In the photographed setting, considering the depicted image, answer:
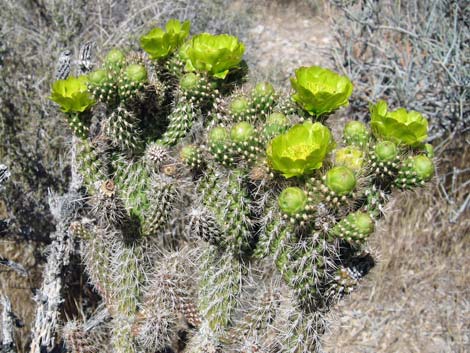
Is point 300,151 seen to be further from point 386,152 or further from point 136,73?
point 136,73

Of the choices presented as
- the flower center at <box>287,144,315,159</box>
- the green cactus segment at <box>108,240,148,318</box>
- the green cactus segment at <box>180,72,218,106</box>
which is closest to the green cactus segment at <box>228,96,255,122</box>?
the green cactus segment at <box>180,72,218,106</box>

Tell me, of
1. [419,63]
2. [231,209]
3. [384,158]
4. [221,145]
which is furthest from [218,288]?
[419,63]

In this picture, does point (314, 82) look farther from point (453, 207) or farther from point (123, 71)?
point (453, 207)

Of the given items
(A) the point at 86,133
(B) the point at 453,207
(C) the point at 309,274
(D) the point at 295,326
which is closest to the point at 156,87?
(A) the point at 86,133

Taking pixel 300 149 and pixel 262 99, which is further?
pixel 262 99

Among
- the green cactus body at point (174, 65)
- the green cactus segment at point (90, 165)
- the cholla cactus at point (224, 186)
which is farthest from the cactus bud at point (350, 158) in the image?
the green cactus segment at point (90, 165)

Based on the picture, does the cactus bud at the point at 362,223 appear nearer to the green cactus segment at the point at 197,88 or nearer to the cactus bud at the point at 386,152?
the cactus bud at the point at 386,152
